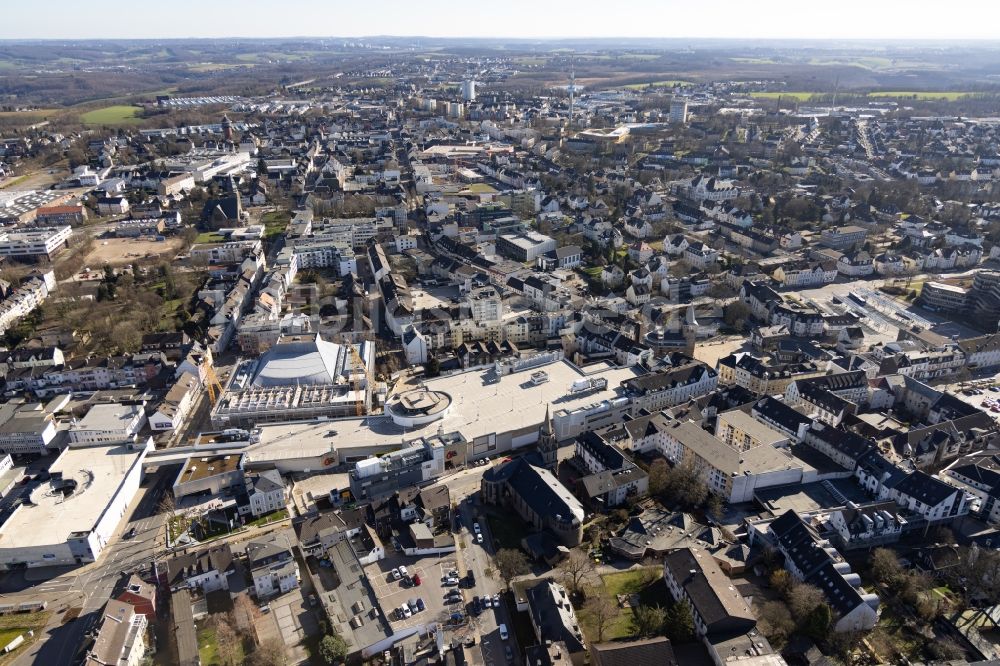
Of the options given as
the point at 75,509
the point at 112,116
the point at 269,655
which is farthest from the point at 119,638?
the point at 112,116

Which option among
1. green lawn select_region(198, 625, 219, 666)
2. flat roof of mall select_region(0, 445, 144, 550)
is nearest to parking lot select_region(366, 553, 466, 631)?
green lawn select_region(198, 625, 219, 666)

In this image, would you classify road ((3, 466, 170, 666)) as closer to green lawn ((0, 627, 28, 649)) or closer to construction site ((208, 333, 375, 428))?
green lawn ((0, 627, 28, 649))

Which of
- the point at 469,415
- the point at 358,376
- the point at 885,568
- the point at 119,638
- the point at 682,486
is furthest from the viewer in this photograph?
the point at 358,376

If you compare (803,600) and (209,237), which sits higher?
(803,600)

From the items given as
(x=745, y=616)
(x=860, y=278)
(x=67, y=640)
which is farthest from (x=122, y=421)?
(x=860, y=278)

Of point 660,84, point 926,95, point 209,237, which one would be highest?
point 926,95

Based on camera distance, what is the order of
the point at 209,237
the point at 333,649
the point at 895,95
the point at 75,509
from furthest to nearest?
the point at 895,95
the point at 209,237
the point at 75,509
the point at 333,649

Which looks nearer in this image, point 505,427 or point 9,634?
point 9,634

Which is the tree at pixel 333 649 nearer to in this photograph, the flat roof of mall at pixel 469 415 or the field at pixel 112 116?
the flat roof of mall at pixel 469 415

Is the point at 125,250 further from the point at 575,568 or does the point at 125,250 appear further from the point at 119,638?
the point at 575,568
